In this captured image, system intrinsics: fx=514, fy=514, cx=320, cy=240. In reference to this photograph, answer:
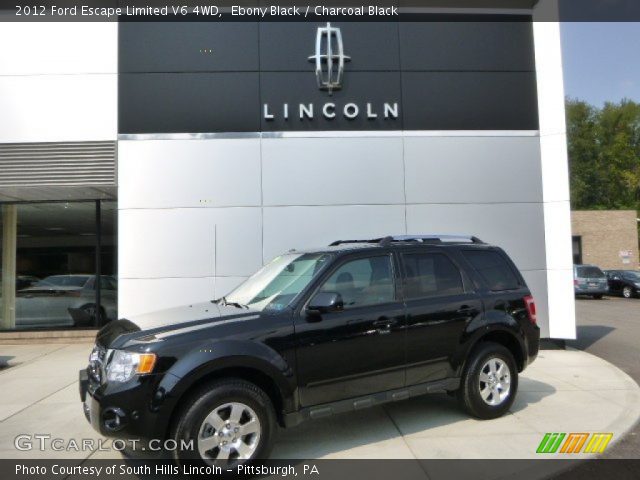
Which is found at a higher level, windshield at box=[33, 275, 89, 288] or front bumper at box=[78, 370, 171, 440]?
windshield at box=[33, 275, 89, 288]

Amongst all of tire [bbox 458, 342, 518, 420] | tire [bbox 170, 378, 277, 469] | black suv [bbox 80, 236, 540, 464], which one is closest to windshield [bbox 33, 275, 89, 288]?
black suv [bbox 80, 236, 540, 464]

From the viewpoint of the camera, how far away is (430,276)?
17.6 ft

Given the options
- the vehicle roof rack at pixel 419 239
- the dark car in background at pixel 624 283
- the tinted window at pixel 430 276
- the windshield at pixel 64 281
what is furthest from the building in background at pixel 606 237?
the tinted window at pixel 430 276

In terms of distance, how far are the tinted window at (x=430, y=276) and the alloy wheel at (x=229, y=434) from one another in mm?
1969

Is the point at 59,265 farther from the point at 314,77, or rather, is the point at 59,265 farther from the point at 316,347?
the point at 316,347

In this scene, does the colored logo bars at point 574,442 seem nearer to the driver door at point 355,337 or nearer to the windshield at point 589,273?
the driver door at point 355,337

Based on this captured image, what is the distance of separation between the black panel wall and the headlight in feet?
21.8

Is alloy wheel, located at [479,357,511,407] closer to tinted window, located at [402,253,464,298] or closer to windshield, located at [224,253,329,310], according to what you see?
tinted window, located at [402,253,464,298]

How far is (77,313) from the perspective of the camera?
11453 millimetres

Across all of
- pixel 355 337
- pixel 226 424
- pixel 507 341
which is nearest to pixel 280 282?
pixel 355 337

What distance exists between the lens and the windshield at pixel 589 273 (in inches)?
903

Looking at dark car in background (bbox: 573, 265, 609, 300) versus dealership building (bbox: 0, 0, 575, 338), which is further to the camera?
dark car in background (bbox: 573, 265, 609, 300)

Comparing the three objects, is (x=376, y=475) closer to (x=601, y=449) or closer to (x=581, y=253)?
(x=601, y=449)

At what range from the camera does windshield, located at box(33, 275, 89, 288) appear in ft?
37.7
